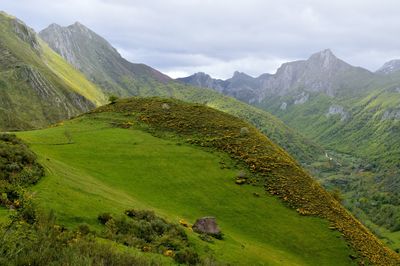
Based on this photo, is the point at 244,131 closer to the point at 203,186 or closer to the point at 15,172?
the point at 203,186

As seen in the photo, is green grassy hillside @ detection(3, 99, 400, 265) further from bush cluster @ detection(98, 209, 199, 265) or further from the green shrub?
bush cluster @ detection(98, 209, 199, 265)

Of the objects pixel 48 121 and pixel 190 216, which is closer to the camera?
pixel 190 216

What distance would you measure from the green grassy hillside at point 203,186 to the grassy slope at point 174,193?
0.14 meters

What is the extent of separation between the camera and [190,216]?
46.6 metres

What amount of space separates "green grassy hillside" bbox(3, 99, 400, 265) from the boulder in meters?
1.52

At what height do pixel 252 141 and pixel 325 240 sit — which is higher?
pixel 252 141

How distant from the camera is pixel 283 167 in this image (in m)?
64.8

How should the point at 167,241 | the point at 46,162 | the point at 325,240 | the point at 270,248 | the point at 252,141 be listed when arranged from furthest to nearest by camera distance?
the point at 252,141
the point at 325,240
the point at 270,248
the point at 46,162
the point at 167,241

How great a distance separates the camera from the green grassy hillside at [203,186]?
37281mm

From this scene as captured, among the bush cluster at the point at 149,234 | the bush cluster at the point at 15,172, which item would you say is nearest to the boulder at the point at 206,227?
the bush cluster at the point at 149,234

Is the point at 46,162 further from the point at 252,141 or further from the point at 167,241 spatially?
the point at 252,141

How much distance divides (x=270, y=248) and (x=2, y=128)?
348ft

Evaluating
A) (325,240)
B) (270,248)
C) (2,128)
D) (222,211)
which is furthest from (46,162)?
(2,128)

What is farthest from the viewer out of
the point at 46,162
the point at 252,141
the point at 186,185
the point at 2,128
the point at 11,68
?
the point at 11,68
